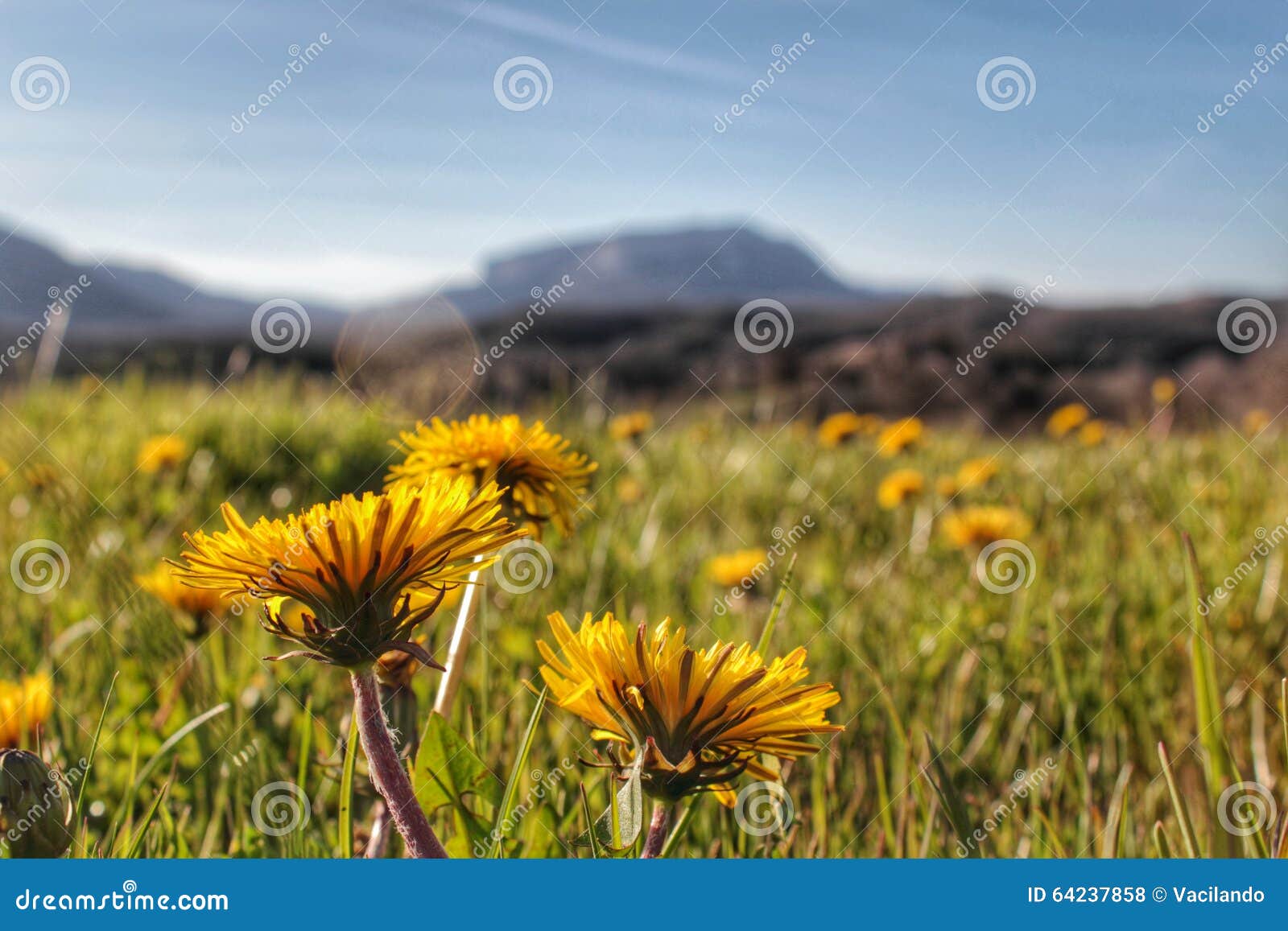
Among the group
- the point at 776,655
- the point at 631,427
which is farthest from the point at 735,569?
the point at 631,427

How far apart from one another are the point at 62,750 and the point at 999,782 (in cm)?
142

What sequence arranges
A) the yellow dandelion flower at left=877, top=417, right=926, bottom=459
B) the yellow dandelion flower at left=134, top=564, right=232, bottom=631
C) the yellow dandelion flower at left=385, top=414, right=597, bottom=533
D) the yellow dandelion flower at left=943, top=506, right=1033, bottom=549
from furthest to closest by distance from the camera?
the yellow dandelion flower at left=877, top=417, right=926, bottom=459
the yellow dandelion flower at left=943, top=506, right=1033, bottom=549
the yellow dandelion flower at left=134, top=564, right=232, bottom=631
the yellow dandelion flower at left=385, top=414, right=597, bottom=533

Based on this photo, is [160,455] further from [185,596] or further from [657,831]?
[657,831]

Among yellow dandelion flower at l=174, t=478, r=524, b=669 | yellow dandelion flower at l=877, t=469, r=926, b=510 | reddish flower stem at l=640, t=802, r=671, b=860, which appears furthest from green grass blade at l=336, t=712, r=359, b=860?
yellow dandelion flower at l=877, t=469, r=926, b=510

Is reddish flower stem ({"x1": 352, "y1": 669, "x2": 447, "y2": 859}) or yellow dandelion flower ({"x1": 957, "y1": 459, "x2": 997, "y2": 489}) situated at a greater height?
yellow dandelion flower ({"x1": 957, "y1": 459, "x2": 997, "y2": 489})

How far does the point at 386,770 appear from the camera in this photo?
699 mm

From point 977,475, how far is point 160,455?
8.87ft

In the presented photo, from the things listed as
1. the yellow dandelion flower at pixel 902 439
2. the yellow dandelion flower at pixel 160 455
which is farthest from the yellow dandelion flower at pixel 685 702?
the yellow dandelion flower at pixel 902 439

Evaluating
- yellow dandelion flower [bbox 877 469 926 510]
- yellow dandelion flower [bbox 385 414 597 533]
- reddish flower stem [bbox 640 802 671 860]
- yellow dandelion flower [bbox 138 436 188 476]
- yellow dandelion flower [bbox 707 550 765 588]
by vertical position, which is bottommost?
reddish flower stem [bbox 640 802 671 860]

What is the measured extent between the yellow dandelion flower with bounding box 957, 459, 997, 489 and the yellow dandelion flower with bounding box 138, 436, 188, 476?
104 inches

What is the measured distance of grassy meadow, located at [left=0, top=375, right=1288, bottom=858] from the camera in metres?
1.07

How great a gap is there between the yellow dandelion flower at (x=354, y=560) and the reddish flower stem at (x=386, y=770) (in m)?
0.03

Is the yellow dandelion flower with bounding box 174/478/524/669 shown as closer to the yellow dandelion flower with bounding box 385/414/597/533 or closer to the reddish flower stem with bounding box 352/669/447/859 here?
the reddish flower stem with bounding box 352/669/447/859

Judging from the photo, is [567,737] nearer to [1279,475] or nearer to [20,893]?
[20,893]
